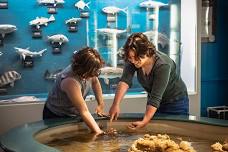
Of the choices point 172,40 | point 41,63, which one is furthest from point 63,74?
point 172,40

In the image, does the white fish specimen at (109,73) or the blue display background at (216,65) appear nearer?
the white fish specimen at (109,73)

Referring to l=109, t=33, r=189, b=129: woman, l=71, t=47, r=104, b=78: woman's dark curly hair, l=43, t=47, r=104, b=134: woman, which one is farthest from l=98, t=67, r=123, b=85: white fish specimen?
l=71, t=47, r=104, b=78: woman's dark curly hair

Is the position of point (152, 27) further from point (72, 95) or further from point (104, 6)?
point (72, 95)

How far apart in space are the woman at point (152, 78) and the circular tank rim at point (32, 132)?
14 centimetres

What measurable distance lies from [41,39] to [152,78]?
1741mm

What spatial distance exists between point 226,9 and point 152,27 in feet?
4.19

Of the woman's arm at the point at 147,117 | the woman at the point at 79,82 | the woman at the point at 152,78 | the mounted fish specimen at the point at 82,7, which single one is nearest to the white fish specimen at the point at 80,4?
the mounted fish specimen at the point at 82,7

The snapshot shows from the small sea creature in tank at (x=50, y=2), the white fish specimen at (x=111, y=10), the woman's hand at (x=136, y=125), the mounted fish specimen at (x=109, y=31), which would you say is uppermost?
the small sea creature in tank at (x=50, y=2)

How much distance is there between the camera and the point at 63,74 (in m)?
3.20

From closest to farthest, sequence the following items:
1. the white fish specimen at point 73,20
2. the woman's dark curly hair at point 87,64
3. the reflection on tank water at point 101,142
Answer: the reflection on tank water at point 101,142
the woman's dark curly hair at point 87,64
the white fish specimen at point 73,20

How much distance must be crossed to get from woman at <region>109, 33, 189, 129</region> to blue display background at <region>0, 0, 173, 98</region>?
53.0 inches

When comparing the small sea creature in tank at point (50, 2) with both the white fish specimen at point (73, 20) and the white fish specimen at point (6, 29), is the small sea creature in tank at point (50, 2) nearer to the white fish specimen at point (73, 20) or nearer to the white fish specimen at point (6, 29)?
the white fish specimen at point (73, 20)

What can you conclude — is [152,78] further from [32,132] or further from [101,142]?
[32,132]

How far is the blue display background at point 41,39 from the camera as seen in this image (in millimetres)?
4398
